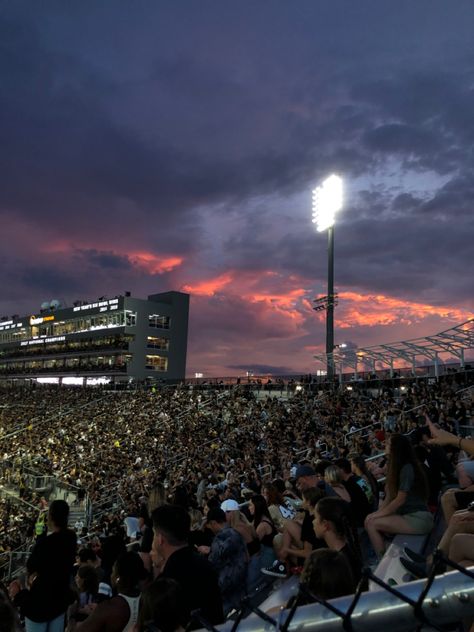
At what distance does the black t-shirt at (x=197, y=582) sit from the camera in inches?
120

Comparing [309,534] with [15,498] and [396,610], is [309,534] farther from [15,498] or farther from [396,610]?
[15,498]

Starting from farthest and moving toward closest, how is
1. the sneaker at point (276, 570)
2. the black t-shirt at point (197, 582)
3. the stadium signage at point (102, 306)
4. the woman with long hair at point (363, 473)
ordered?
1. the stadium signage at point (102, 306)
2. the woman with long hair at point (363, 473)
3. the sneaker at point (276, 570)
4. the black t-shirt at point (197, 582)

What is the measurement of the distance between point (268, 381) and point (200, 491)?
18283 mm

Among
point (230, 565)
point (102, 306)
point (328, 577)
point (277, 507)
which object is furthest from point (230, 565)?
point (102, 306)

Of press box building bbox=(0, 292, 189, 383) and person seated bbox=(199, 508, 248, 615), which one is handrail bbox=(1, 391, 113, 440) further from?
person seated bbox=(199, 508, 248, 615)

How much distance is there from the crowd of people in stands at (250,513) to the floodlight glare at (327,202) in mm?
15057

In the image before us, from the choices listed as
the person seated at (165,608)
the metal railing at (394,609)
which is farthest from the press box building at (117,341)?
the metal railing at (394,609)

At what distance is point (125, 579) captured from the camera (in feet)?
12.7

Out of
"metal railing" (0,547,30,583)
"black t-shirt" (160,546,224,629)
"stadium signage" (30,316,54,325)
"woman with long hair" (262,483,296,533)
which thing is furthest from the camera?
"stadium signage" (30,316,54,325)

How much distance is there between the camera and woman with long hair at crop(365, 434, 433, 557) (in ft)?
15.7

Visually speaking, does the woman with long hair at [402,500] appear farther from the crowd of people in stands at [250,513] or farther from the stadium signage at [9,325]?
the stadium signage at [9,325]

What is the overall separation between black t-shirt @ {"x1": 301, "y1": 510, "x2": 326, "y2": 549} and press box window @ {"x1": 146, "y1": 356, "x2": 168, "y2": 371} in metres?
53.6

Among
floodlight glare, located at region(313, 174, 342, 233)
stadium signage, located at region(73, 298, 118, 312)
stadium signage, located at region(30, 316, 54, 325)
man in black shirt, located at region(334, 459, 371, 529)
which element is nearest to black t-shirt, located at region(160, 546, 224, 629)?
man in black shirt, located at region(334, 459, 371, 529)

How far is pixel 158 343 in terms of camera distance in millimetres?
58719
